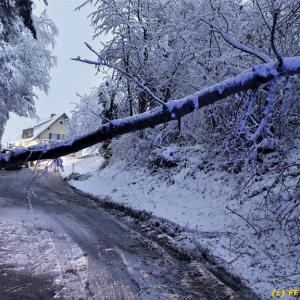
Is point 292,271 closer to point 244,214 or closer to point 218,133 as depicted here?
point 244,214

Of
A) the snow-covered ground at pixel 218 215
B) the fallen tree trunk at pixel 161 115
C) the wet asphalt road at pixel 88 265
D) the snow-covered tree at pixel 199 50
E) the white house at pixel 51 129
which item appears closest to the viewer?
the fallen tree trunk at pixel 161 115

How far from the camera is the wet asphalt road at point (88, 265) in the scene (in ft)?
17.6

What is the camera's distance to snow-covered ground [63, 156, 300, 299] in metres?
6.03

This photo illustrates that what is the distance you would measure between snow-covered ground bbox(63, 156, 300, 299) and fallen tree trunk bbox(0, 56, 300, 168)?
3.12 metres

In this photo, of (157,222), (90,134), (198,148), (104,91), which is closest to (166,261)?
(157,222)

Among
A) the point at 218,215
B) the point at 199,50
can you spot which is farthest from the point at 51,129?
the point at 218,215

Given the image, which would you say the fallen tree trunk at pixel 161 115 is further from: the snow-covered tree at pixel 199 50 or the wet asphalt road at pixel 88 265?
the snow-covered tree at pixel 199 50

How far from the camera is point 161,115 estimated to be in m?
3.34

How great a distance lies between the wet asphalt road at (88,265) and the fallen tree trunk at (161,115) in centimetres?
76

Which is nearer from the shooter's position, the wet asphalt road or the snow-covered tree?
the wet asphalt road

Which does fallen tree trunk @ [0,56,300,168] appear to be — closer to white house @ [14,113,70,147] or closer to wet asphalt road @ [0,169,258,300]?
wet asphalt road @ [0,169,258,300]

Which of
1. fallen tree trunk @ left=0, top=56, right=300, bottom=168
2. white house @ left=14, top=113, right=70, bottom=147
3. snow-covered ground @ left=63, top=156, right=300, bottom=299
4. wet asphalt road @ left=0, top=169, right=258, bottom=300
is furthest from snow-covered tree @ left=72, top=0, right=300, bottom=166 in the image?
white house @ left=14, top=113, right=70, bottom=147

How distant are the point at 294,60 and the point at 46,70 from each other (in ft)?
98.2

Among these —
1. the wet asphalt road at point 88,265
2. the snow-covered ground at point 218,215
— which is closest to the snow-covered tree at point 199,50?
the snow-covered ground at point 218,215
